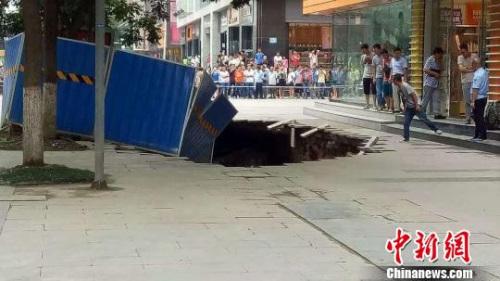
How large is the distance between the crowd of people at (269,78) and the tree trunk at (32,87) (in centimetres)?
2702

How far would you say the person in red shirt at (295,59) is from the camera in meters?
42.2

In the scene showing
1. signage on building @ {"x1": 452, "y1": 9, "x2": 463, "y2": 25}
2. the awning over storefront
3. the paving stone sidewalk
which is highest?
the awning over storefront

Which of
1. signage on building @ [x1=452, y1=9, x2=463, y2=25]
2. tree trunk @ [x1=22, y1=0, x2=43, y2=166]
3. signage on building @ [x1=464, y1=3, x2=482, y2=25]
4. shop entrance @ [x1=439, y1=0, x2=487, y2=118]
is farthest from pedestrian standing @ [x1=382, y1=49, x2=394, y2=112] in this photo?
tree trunk @ [x1=22, y1=0, x2=43, y2=166]

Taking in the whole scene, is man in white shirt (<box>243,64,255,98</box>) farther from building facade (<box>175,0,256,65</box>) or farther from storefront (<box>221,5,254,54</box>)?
storefront (<box>221,5,254,54</box>)

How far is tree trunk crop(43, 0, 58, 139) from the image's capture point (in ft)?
47.1

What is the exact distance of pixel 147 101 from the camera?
1438 cm

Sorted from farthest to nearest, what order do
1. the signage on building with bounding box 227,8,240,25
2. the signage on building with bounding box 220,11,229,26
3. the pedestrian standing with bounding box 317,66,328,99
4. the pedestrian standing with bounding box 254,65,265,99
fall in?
1. the signage on building with bounding box 220,11,229,26
2. the signage on building with bounding box 227,8,240,25
3. the pedestrian standing with bounding box 317,66,328,99
4. the pedestrian standing with bounding box 254,65,265,99

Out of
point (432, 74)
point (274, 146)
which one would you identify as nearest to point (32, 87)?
point (274, 146)

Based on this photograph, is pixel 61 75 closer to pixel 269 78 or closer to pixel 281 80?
pixel 269 78

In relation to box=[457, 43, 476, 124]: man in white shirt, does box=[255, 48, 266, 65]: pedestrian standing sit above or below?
above

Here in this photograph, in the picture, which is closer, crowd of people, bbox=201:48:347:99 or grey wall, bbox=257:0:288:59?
crowd of people, bbox=201:48:347:99

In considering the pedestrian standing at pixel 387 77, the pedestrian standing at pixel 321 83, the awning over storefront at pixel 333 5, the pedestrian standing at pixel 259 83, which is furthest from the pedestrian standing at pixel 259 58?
the pedestrian standing at pixel 387 77

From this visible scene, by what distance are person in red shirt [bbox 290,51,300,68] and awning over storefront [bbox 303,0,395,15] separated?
13.2 metres

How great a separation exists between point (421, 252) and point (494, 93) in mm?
11335
